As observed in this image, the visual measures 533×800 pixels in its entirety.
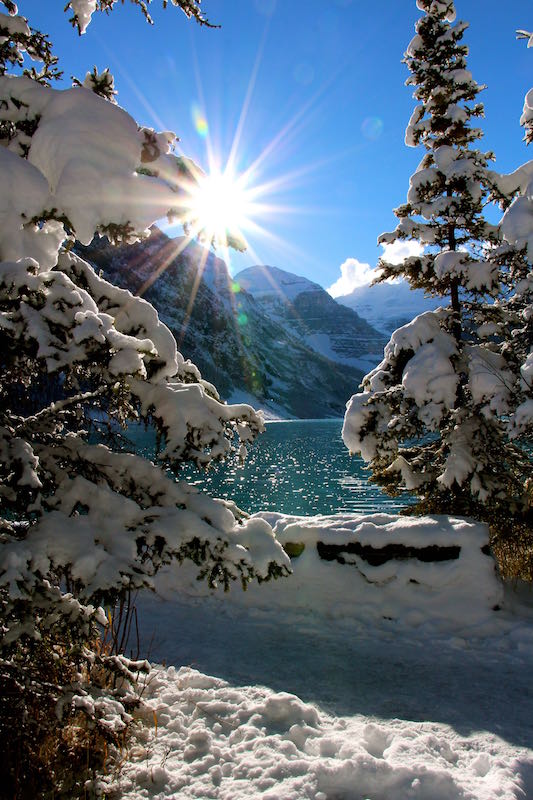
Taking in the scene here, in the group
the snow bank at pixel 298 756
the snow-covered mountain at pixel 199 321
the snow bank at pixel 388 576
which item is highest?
the snow-covered mountain at pixel 199 321

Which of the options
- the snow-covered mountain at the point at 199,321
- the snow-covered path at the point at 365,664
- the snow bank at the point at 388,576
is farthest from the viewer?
the snow-covered mountain at the point at 199,321

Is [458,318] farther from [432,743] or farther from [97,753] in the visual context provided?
[97,753]

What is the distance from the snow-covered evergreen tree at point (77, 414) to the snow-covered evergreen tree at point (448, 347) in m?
5.39

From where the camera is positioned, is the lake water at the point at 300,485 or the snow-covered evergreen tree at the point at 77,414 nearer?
the snow-covered evergreen tree at the point at 77,414

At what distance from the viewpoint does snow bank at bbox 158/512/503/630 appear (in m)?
6.78

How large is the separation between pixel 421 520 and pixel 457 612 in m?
1.49

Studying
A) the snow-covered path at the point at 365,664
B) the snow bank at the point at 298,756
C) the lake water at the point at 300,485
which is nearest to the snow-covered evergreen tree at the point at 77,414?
the snow bank at the point at 298,756

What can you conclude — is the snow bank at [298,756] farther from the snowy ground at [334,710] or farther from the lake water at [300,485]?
the lake water at [300,485]

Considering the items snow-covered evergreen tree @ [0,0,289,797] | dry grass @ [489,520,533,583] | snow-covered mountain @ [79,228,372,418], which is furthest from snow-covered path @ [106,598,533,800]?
snow-covered mountain @ [79,228,372,418]

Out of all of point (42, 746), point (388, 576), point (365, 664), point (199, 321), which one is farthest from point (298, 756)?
point (199, 321)

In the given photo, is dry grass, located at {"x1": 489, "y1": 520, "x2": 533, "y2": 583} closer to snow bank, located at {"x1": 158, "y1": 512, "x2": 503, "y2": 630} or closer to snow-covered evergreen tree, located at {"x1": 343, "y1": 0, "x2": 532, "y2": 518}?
snow-covered evergreen tree, located at {"x1": 343, "y1": 0, "x2": 532, "y2": 518}

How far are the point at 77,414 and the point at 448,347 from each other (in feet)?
22.4

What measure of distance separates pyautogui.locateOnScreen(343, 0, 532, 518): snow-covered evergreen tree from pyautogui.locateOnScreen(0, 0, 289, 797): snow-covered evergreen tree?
5388mm

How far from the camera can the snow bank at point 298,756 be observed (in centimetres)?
309
